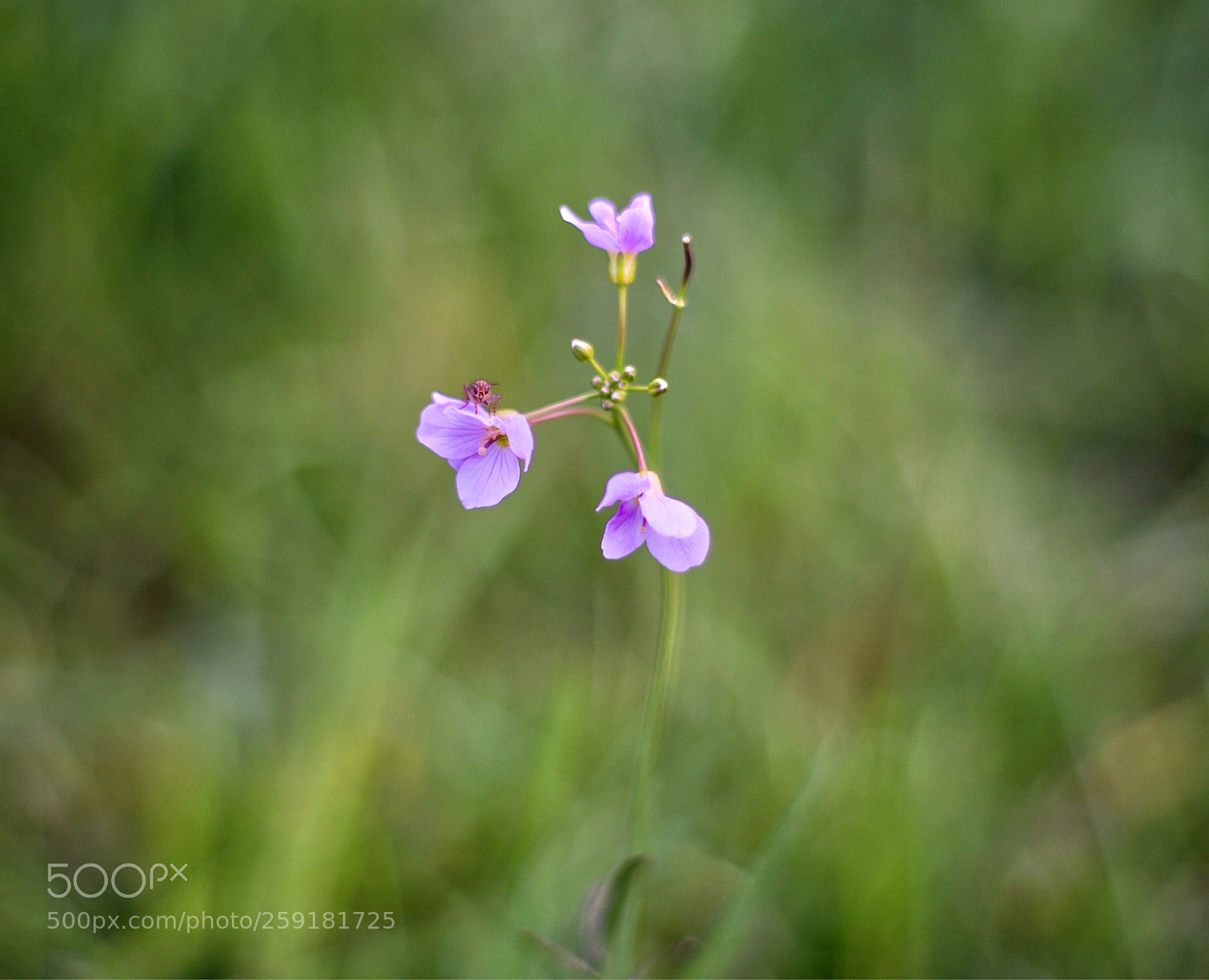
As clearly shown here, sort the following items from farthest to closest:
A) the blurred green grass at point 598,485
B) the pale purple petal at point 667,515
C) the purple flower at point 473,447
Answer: the blurred green grass at point 598,485
the purple flower at point 473,447
the pale purple petal at point 667,515

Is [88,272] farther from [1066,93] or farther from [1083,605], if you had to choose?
[1066,93]

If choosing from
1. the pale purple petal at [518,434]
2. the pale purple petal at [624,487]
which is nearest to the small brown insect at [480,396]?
the pale purple petal at [518,434]

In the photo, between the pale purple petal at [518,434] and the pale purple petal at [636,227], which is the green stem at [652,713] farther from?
the pale purple petal at [636,227]

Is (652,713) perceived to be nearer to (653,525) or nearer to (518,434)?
(653,525)

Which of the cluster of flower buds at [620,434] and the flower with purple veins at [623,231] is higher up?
the flower with purple veins at [623,231]

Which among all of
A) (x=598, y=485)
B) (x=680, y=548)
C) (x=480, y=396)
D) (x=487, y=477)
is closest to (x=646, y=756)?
(x=680, y=548)

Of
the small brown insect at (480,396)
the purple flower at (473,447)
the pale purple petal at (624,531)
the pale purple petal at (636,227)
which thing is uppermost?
the pale purple petal at (636,227)

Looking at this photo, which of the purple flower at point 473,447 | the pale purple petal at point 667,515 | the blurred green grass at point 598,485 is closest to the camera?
the pale purple petal at point 667,515

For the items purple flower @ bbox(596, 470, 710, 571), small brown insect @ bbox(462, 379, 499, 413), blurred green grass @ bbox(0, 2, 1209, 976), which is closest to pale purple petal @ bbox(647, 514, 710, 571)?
purple flower @ bbox(596, 470, 710, 571)
